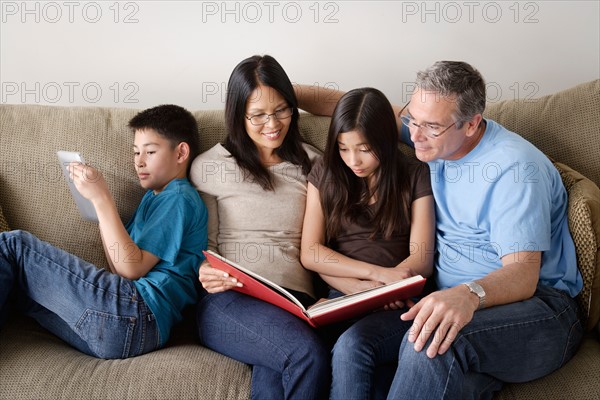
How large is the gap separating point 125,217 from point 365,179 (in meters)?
0.74

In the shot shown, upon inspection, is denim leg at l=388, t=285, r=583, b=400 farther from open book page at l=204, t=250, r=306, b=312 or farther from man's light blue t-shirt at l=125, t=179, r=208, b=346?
man's light blue t-shirt at l=125, t=179, r=208, b=346

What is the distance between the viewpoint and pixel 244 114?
6.70 ft

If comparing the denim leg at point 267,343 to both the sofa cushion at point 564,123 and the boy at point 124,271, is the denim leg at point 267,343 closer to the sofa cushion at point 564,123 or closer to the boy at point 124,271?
the boy at point 124,271

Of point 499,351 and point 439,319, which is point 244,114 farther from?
point 499,351

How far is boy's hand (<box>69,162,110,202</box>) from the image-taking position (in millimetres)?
1877

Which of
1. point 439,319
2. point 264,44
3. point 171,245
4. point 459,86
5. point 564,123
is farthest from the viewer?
point 264,44

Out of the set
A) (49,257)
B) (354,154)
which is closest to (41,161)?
(49,257)

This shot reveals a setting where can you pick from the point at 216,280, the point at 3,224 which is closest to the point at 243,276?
the point at 216,280

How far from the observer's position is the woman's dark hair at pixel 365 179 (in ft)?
6.19

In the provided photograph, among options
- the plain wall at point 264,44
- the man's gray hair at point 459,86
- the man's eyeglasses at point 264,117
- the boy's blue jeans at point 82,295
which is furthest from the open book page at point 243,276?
the plain wall at point 264,44

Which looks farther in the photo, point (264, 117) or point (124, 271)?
point (264, 117)

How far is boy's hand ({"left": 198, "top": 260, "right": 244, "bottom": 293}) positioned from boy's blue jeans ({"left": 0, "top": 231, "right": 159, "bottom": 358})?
165mm

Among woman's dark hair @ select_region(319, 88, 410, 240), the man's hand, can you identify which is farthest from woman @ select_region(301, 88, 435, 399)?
the man's hand

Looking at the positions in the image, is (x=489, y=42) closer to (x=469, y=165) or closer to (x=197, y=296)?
(x=469, y=165)
